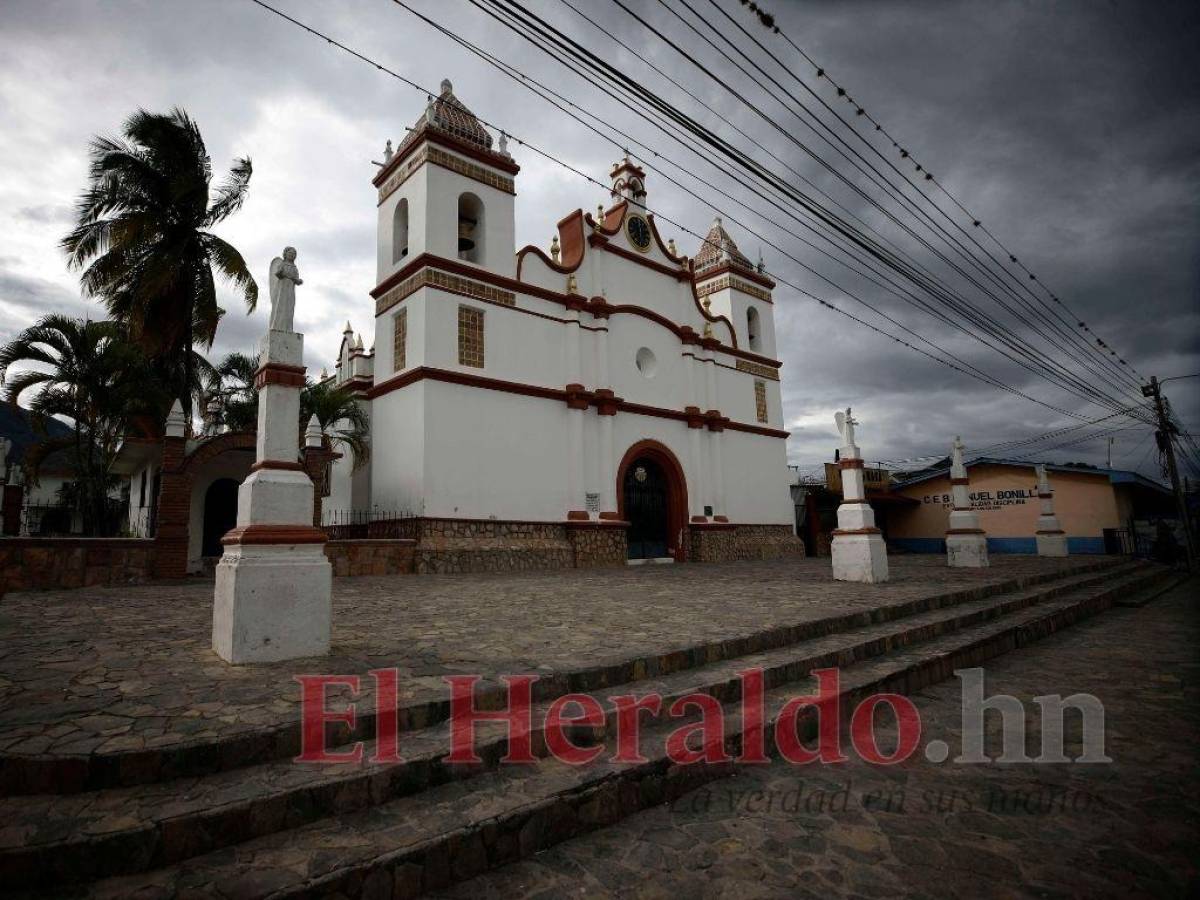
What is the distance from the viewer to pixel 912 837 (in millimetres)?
2756

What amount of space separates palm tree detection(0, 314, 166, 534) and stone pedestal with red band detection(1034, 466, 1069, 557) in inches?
918

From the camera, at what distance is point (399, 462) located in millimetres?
13688

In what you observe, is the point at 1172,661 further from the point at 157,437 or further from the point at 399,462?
the point at 157,437

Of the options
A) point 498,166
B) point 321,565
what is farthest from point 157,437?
point 321,565

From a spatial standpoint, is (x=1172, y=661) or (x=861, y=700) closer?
(x=861, y=700)

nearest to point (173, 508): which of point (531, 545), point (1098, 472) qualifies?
point (531, 545)

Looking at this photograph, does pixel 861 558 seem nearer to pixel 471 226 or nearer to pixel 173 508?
pixel 173 508

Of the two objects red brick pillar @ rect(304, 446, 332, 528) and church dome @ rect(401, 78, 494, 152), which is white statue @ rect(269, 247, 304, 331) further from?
church dome @ rect(401, 78, 494, 152)

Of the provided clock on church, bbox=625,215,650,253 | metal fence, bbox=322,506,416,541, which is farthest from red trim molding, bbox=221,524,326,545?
clock on church, bbox=625,215,650,253

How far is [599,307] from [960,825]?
588 inches

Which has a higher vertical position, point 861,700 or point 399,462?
point 399,462

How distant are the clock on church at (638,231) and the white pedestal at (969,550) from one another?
11772mm

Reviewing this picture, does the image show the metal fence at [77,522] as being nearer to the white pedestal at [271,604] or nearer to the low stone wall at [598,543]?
the low stone wall at [598,543]

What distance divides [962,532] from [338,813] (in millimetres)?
14668
